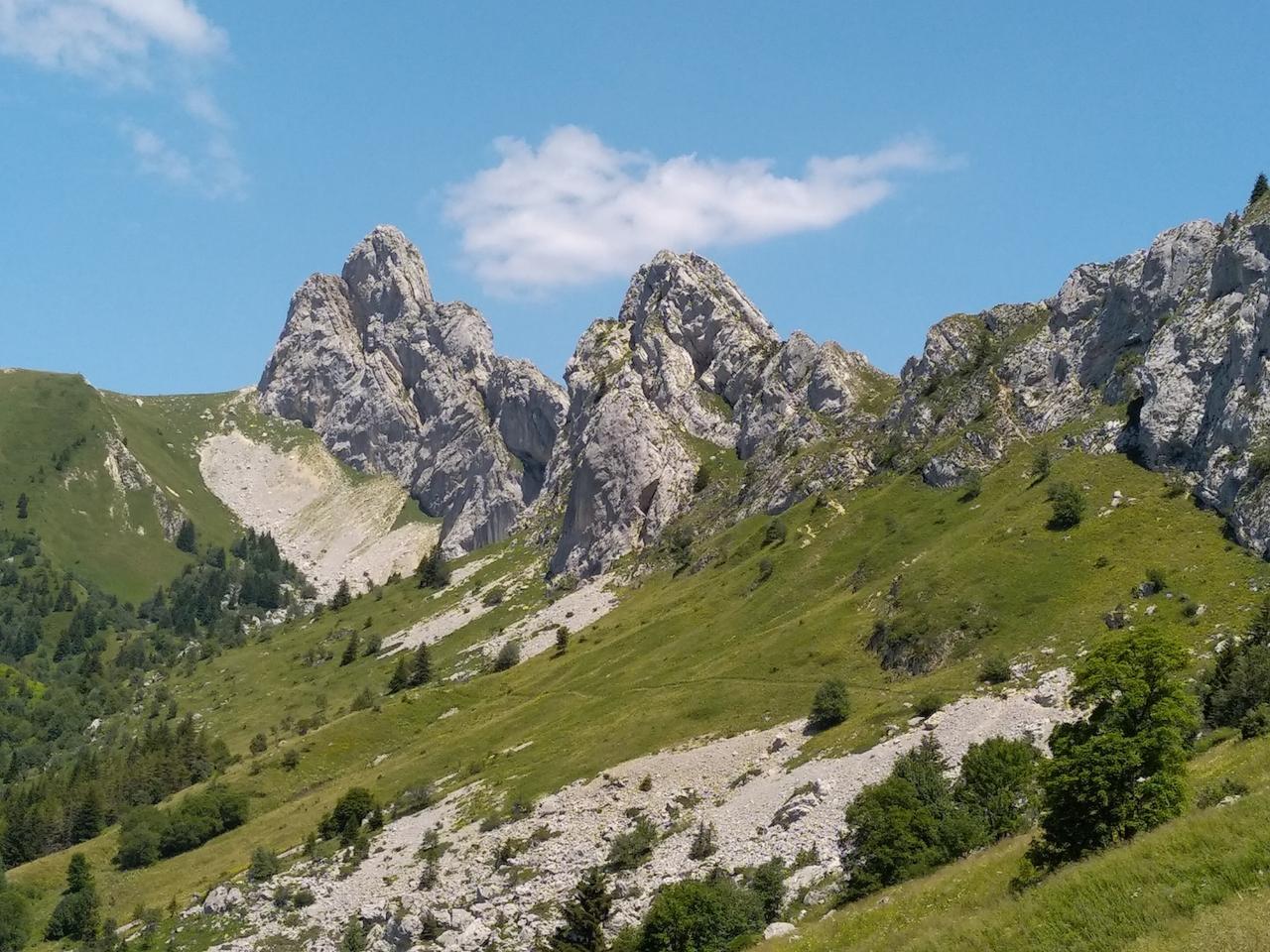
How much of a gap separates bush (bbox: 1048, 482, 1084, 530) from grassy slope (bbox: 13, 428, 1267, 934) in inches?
62.0

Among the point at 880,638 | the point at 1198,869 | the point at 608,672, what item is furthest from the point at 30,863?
the point at 1198,869

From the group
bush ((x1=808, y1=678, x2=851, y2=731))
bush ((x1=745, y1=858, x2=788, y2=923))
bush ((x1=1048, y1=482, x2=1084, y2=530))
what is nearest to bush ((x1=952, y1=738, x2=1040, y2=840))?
bush ((x1=745, y1=858, x2=788, y2=923))

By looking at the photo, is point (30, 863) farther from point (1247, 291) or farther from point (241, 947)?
point (1247, 291)

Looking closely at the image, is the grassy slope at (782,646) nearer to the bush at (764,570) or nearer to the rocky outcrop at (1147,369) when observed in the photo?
the bush at (764,570)

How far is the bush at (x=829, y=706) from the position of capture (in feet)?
321

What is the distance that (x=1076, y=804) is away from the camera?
37.2m

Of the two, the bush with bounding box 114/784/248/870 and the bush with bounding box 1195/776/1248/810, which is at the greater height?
the bush with bounding box 114/784/248/870

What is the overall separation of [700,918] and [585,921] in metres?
11.2

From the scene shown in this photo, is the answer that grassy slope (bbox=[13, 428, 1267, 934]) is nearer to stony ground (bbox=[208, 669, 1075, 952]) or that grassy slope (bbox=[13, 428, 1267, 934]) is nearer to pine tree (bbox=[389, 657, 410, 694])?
stony ground (bbox=[208, 669, 1075, 952])

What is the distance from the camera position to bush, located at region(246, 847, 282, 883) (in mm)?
107250

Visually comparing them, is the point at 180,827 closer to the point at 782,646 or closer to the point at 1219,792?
the point at 782,646

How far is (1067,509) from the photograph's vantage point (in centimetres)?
12188

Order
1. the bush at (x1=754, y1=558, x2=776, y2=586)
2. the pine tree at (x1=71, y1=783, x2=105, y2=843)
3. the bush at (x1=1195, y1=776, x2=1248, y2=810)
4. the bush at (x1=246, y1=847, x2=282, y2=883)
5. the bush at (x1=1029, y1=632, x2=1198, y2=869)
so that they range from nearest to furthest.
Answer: the bush at (x1=1195, y1=776, x2=1248, y2=810)
the bush at (x1=1029, y1=632, x2=1198, y2=869)
the bush at (x1=246, y1=847, x2=282, y2=883)
the pine tree at (x1=71, y1=783, x2=105, y2=843)
the bush at (x1=754, y1=558, x2=776, y2=586)

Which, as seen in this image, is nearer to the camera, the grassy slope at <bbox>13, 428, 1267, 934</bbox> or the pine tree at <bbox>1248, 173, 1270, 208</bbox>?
the grassy slope at <bbox>13, 428, 1267, 934</bbox>
